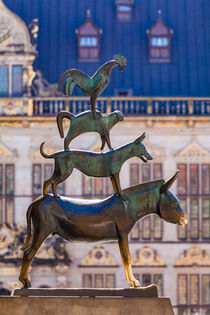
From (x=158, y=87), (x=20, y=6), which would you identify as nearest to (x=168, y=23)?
(x=158, y=87)

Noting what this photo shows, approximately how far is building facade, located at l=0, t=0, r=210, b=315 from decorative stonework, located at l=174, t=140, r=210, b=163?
3 centimetres

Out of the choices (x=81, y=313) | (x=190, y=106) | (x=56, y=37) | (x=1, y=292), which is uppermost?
(x=56, y=37)

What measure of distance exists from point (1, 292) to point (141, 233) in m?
5.07

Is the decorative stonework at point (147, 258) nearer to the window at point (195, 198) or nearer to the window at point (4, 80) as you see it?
the window at point (195, 198)

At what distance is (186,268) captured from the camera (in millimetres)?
37375

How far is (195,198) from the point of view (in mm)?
37750

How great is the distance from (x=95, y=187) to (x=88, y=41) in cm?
547

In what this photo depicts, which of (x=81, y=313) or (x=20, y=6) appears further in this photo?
(x=20, y=6)

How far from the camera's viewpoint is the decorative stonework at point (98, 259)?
122ft

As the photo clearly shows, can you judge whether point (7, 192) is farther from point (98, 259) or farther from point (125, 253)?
point (125, 253)

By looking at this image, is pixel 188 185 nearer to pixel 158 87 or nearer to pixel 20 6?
pixel 158 87

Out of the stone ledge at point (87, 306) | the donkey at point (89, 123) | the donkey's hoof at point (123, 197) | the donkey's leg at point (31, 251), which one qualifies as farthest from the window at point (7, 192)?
the stone ledge at point (87, 306)

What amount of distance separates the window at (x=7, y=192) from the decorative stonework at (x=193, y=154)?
564cm

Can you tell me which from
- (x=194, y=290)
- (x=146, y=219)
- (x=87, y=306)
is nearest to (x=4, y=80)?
(x=146, y=219)
